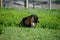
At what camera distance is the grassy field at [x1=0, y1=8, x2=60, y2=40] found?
12.8 ft

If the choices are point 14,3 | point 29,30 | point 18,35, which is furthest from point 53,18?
point 14,3

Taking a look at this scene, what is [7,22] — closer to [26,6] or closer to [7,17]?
[7,17]

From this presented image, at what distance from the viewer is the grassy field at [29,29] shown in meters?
3.90

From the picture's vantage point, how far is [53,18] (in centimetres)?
450

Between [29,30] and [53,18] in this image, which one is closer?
[29,30]

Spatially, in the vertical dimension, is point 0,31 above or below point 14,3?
below

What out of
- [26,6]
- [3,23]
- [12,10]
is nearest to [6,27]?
[3,23]

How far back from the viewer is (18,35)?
13.0ft

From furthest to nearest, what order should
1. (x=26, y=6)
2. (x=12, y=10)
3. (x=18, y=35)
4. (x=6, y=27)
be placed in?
1. (x=26, y=6)
2. (x=12, y=10)
3. (x=6, y=27)
4. (x=18, y=35)

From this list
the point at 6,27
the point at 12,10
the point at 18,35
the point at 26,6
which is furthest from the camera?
the point at 26,6

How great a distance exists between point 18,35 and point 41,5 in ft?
5.22

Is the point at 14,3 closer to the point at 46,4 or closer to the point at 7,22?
the point at 46,4

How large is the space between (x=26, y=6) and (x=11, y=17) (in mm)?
867

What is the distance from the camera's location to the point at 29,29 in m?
4.22
